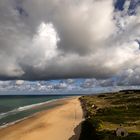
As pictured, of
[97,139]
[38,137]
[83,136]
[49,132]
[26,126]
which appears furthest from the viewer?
[26,126]

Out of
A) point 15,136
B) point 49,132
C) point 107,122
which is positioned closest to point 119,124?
point 107,122

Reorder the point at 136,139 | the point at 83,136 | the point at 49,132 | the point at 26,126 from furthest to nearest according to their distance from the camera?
the point at 26,126 → the point at 49,132 → the point at 83,136 → the point at 136,139

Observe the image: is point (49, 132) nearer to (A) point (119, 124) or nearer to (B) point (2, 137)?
(B) point (2, 137)

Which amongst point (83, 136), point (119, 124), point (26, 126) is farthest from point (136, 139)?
point (26, 126)

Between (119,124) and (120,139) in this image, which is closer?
(120,139)

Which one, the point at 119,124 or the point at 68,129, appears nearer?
the point at 119,124

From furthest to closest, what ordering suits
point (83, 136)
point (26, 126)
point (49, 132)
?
1. point (26, 126)
2. point (49, 132)
3. point (83, 136)

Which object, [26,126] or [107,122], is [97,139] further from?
[26,126]

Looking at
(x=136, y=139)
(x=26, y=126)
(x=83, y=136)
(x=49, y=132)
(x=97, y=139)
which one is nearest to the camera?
(x=136, y=139)
